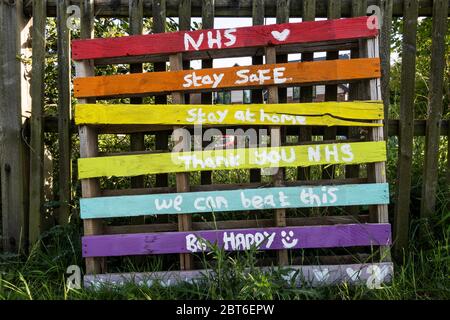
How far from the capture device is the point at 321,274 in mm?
2449

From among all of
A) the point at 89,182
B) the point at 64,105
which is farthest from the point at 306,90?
the point at 64,105

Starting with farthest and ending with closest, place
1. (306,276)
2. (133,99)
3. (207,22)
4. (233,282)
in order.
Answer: (133,99) → (207,22) → (306,276) → (233,282)

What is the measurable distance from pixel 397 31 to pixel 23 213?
395 centimetres

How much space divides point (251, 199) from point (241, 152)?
0.30 meters

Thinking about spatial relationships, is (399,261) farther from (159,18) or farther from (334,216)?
(159,18)

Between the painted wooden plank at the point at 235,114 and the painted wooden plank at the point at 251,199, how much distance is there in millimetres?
417

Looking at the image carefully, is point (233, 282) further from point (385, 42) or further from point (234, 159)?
point (385, 42)

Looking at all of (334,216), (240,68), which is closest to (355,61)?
(240,68)

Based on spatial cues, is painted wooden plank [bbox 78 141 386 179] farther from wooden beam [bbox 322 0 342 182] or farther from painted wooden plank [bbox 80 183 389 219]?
wooden beam [bbox 322 0 342 182]

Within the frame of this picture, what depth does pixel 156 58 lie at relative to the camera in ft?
8.75

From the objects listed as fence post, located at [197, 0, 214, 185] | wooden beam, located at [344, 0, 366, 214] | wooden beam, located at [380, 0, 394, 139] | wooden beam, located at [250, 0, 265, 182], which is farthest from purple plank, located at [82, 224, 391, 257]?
wooden beam, located at [380, 0, 394, 139]

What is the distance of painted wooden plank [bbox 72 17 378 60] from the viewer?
8.02 feet

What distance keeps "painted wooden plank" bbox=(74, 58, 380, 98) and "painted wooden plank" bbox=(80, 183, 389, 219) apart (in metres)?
0.67

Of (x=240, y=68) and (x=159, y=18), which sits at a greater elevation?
(x=159, y=18)
